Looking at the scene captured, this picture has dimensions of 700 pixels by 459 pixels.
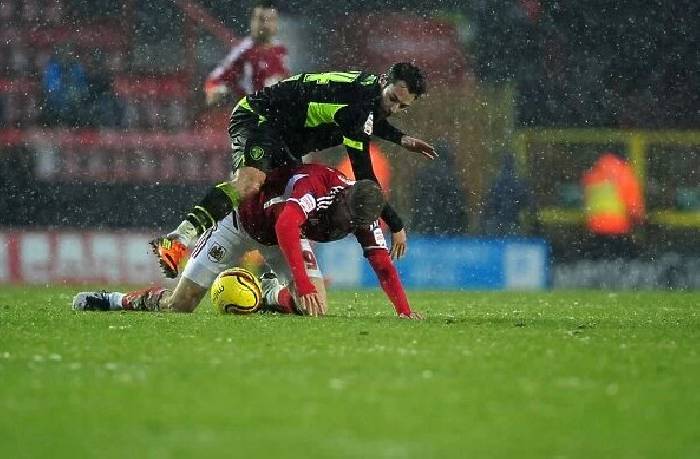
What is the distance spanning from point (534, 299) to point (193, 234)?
178 inches

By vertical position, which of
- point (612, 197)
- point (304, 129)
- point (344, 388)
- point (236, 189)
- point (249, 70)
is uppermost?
point (249, 70)

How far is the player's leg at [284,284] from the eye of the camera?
8.52m

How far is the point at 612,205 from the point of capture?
50.8ft

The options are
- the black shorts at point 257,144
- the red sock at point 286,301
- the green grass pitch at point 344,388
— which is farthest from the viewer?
the red sock at point 286,301

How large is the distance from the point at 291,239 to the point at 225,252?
881 mm

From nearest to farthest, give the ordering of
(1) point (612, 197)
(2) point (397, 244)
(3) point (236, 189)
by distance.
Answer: (3) point (236, 189) → (2) point (397, 244) → (1) point (612, 197)

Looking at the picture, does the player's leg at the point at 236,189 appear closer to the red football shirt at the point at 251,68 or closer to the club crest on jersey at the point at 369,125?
the club crest on jersey at the point at 369,125

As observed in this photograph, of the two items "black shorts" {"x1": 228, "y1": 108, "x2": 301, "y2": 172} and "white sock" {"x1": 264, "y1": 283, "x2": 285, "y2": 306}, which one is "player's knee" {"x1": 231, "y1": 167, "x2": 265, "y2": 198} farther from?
"white sock" {"x1": 264, "y1": 283, "x2": 285, "y2": 306}

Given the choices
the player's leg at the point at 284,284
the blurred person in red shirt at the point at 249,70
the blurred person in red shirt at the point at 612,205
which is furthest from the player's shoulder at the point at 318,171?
the blurred person in red shirt at the point at 612,205

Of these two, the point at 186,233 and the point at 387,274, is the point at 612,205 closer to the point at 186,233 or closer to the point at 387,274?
the point at 387,274

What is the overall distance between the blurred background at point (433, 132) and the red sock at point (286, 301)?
17.7ft

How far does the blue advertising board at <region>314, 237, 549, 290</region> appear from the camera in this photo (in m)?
14.3

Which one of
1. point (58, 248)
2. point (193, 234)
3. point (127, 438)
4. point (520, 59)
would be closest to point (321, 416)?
point (127, 438)

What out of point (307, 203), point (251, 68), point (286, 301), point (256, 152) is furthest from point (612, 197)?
point (307, 203)
